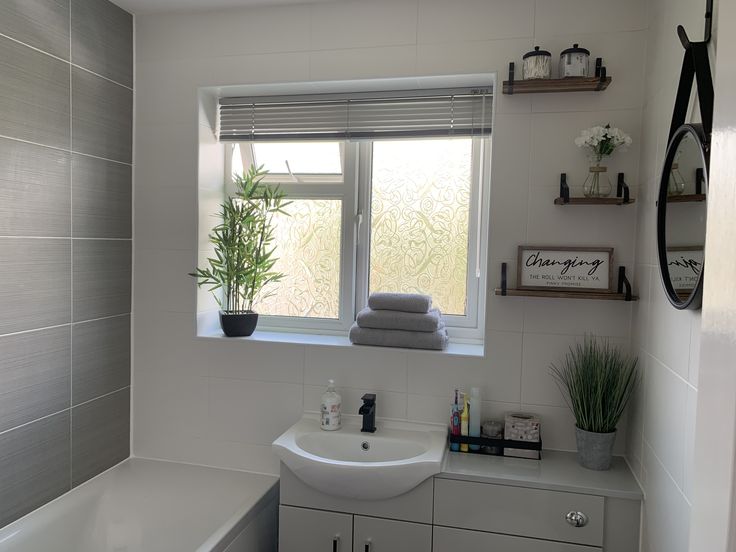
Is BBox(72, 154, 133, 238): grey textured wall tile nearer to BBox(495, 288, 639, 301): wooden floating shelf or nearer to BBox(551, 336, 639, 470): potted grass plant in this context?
BBox(495, 288, 639, 301): wooden floating shelf

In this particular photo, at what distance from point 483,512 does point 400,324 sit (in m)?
0.74

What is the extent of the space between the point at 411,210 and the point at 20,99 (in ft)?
4.91

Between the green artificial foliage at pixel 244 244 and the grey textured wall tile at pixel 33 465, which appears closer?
the grey textured wall tile at pixel 33 465

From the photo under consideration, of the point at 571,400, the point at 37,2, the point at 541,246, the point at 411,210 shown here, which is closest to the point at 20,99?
the point at 37,2

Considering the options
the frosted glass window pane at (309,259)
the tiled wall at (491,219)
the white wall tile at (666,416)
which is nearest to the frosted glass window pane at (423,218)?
the frosted glass window pane at (309,259)

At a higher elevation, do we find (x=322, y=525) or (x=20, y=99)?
(x=20, y=99)

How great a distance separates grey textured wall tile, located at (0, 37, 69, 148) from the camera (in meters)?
1.83

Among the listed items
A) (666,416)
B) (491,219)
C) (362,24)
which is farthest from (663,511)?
(362,24)

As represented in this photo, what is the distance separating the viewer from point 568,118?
6.73 feet

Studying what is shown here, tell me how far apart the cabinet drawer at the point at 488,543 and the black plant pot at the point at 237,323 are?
111 cm

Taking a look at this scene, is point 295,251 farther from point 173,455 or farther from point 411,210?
point 173,455

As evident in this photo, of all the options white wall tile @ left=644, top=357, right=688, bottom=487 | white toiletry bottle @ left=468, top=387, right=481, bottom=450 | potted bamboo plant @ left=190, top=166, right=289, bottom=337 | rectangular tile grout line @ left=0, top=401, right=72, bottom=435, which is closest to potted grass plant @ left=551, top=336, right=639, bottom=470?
white wall tile @ left=644, top=357, right=688, bottom=487

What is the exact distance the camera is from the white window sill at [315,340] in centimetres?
224

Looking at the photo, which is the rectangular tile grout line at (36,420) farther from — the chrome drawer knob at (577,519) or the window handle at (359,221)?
the chrome drawer knob at (577,519)
